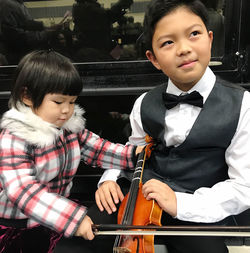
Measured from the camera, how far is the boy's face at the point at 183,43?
767 mm

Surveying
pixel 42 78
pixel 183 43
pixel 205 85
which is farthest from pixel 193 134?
pixel 42 78

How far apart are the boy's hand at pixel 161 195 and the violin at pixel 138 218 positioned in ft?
0.05

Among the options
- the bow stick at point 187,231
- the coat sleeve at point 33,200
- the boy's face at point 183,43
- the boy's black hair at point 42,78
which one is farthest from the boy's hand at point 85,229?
the boy's face at point 183,43

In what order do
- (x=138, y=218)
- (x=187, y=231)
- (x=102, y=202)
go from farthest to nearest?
(x=102, y=202) < (x=138, y=218) < (x=187, y=231)

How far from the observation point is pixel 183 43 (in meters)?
0.76

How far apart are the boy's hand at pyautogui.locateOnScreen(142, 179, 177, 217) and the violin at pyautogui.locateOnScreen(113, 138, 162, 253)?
1 cm

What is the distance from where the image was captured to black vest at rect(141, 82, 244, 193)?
0.82 m

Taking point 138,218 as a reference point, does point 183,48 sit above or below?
above

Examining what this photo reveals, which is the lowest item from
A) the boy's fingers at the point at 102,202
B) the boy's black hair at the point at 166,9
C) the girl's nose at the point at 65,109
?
the boy's fingers at the point at 102,202

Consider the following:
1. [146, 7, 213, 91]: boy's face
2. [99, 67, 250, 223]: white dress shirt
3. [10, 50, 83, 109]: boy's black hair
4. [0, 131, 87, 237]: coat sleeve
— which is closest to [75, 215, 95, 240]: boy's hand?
[0, 131, 87, 237]: coat sleeve

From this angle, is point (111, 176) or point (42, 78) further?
point (111, 176)

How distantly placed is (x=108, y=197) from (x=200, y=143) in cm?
35

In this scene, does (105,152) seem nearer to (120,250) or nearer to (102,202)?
(102,202)

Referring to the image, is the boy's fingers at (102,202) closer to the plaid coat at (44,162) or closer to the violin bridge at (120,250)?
the plaid coat at (44,162)
